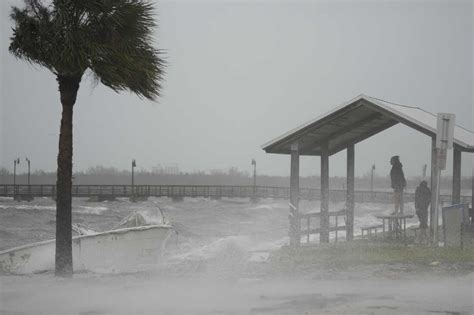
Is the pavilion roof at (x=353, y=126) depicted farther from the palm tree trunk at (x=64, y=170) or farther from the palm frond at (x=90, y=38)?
the palm tree trunk at (x=64, y=170)

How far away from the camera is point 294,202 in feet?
51.3

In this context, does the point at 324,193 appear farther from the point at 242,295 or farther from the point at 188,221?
the point at 188,221

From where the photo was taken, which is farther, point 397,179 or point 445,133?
point 397,179

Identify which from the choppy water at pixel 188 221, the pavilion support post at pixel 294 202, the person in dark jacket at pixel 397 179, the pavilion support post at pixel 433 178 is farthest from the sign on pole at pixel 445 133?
the choppy water at pixel 188 221

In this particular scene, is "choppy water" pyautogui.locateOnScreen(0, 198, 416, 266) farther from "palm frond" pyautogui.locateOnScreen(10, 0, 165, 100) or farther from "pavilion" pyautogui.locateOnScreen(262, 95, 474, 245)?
"palm frond" pyautogui.locateOnScreen(10, 0, 165, 100)

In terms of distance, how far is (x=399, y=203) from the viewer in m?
17.1

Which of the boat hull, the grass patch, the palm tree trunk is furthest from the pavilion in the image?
the palm tree trunk

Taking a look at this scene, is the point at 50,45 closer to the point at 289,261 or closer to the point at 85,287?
the point at 85,287

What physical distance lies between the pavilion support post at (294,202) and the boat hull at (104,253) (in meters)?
3.82

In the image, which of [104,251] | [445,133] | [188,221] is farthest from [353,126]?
[188,221]

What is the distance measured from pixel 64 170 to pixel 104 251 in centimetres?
551

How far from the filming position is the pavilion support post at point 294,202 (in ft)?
50.2

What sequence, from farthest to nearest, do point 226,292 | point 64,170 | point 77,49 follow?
point 64,170
point 77,49
point 226,292

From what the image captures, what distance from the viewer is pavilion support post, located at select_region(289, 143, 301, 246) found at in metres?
15.3
